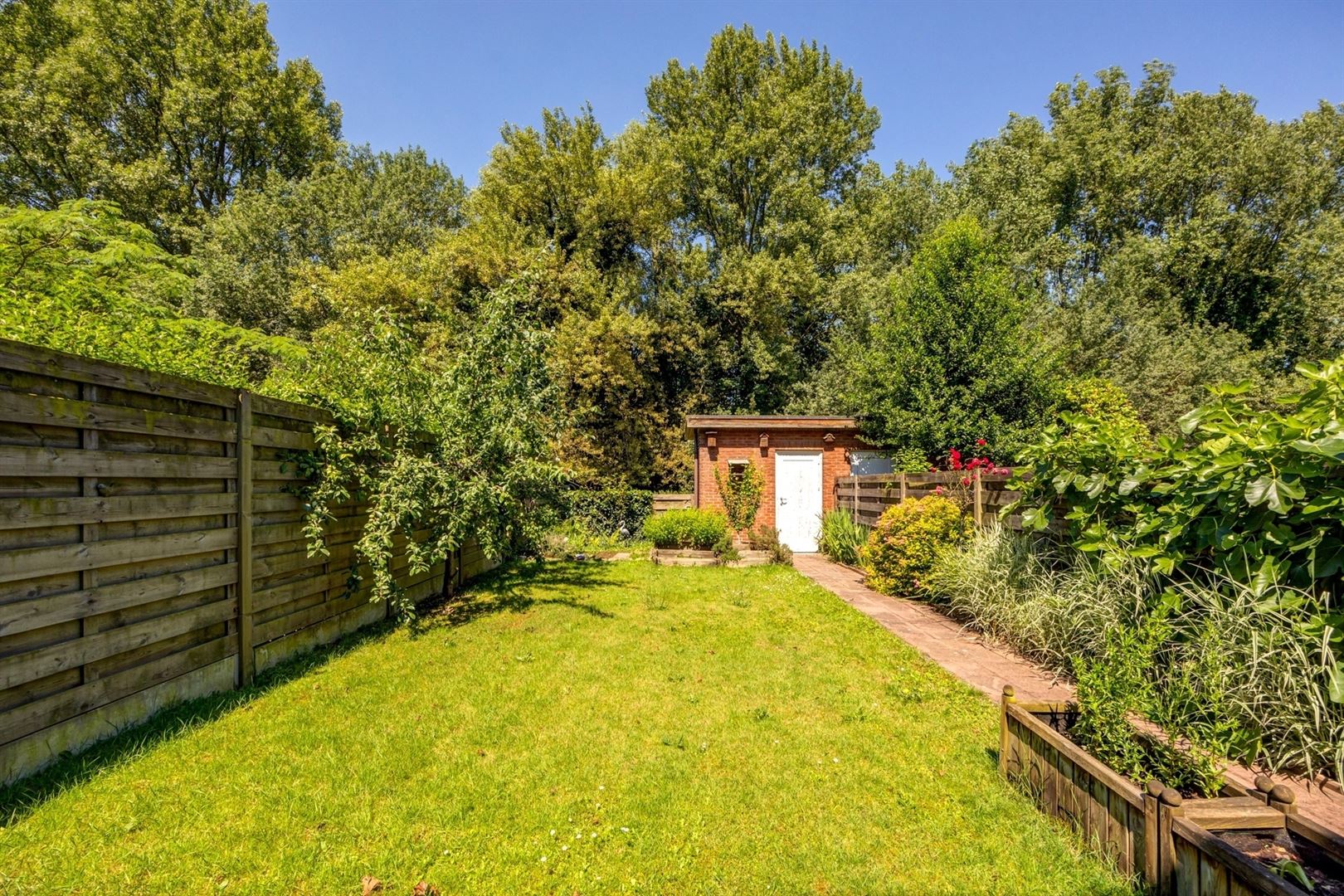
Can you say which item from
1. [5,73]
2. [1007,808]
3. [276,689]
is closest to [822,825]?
[1007,808]

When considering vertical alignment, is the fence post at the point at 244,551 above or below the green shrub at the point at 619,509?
above

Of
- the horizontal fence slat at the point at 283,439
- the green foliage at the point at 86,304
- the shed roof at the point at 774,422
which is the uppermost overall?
the green foliage at the point at 86,304

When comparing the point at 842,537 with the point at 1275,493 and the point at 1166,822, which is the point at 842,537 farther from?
the point at 1166,822

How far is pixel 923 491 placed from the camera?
352 inches

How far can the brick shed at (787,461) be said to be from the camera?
1336 cm

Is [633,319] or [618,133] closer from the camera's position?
[633,319]

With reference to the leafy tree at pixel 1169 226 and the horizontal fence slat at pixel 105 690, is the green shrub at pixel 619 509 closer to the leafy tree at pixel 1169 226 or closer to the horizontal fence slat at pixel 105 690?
the horizontal fence slat at pixel 105 690


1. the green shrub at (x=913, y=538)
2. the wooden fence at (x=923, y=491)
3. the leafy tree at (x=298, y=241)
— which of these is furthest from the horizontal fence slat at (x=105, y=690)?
the leafy tree at (x=298, y=241)

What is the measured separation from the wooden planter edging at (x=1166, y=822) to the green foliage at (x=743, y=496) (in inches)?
409

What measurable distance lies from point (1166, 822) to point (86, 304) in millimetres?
10339

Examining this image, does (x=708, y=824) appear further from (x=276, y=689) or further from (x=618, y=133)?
(x=618, y=133)

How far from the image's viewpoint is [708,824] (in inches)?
108

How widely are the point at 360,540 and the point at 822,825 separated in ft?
15.2

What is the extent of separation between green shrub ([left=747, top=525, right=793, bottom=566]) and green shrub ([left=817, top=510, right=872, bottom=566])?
0.78m
